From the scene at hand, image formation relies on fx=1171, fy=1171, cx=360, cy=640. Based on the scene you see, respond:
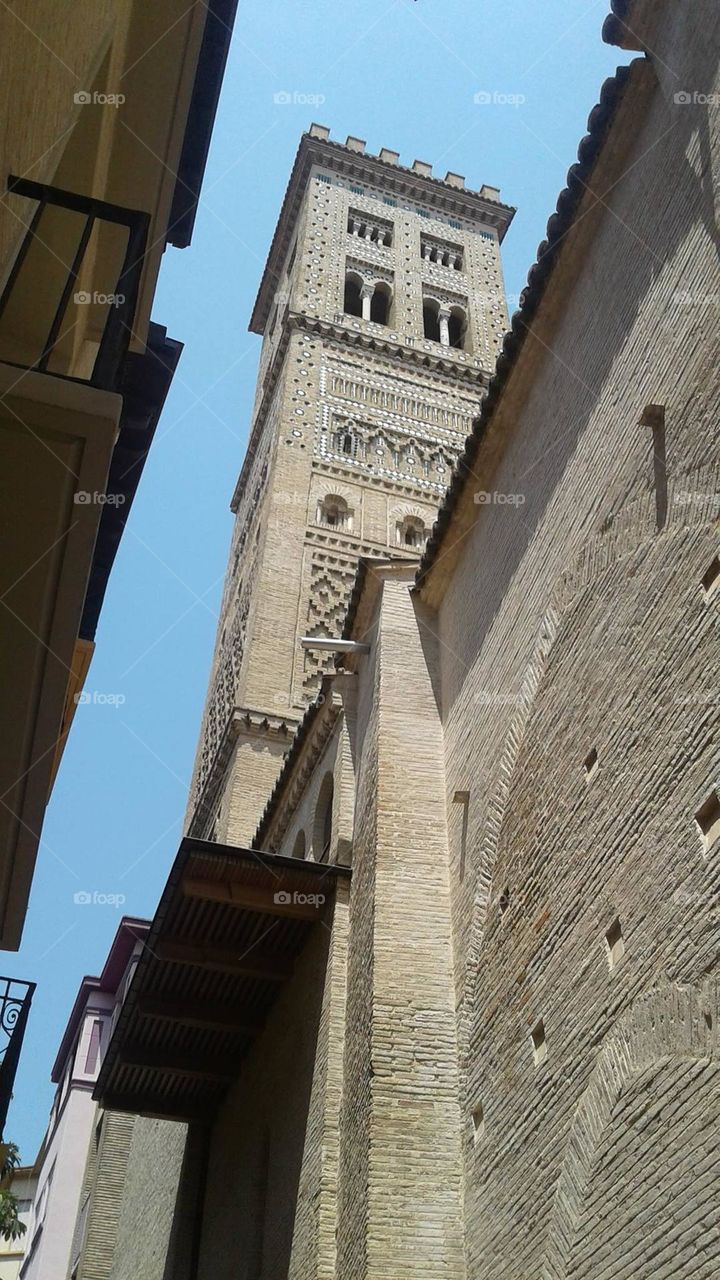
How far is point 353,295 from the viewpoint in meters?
21.0

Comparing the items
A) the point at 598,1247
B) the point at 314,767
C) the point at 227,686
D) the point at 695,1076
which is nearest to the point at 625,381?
the point at 695,1076

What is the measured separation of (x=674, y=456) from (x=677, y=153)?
1727 mm

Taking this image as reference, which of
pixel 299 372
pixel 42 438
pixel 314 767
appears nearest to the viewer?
pixel 42 438

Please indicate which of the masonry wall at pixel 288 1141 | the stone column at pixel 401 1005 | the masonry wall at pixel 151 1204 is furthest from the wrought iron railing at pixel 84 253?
the masonry wall at pixel 151 1204

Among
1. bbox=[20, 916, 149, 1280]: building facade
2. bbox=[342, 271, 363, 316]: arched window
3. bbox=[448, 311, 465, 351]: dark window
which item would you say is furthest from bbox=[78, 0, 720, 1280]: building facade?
bbox=[448, 311, 465, 351]: dark window

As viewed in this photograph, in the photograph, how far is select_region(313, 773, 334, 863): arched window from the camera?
1012 centimetres

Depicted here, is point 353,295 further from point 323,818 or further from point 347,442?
point 323,818

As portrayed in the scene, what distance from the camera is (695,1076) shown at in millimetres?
4137

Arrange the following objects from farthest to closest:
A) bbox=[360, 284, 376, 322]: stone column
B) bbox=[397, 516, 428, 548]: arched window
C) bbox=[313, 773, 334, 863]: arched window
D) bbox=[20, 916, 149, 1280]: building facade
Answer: bbox=[360, 284, 376, 322]: stone column
bbox=[20, 916, 149, 1280]: building facade
bbox=[397, 516, 428, 548]: arched window
bbox=[313, 773, 334, 863]: arched window

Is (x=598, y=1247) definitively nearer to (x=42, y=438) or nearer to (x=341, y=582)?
(x=42, y=438)

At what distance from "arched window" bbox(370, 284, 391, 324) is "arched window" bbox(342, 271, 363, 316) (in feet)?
1.03

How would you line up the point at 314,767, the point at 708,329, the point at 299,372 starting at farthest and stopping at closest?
1. the point at 299,372
2. the point at 314,767
3. the point at 708,329

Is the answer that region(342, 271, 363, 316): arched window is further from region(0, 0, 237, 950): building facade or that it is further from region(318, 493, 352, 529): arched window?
region(0, 0, 237, 950): building facade

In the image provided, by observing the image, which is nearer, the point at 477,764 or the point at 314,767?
the point at 477,764
